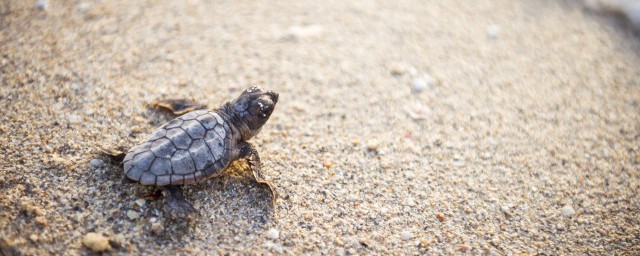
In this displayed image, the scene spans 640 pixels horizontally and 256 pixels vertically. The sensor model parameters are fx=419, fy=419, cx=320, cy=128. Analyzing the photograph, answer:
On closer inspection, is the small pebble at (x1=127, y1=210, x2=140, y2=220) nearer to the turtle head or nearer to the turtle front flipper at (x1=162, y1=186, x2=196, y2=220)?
the turtle front flipper at (x1=162, y1=186, x2=196, y2=220)

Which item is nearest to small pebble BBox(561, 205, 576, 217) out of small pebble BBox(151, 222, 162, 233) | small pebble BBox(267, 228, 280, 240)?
small pebble BBox(267, 228, 280, 240)

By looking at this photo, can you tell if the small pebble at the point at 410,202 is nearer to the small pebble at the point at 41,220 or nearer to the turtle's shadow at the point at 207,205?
the turtle's shadow at the point at 207,205

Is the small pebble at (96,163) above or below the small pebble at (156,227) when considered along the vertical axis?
above

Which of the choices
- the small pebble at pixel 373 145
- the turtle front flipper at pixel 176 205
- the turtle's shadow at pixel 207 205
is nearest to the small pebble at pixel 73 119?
the turtle's shadow at pixel 207 205

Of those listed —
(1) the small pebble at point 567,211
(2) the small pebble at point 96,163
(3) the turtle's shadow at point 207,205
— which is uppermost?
(2) the small pebble at point 96,163

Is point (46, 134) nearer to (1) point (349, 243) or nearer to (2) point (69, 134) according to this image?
(2) point (69, 134)

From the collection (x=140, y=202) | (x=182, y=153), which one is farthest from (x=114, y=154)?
(x=182, y=153)

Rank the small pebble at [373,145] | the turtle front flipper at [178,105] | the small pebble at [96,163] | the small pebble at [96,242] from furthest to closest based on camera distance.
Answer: the small pebble at [373,145] → the turtle front flipper at [178,105] → the small pebble at [96,163] → the small pebble at [96,242]
